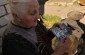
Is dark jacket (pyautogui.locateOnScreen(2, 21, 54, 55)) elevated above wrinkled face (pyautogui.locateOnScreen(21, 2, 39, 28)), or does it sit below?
below

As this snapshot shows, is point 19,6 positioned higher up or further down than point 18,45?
higher up

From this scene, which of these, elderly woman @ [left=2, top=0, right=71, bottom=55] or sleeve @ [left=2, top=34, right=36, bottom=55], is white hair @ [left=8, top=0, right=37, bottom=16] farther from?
sleeve @ [left=2, top=34, right=36, bottom=55]

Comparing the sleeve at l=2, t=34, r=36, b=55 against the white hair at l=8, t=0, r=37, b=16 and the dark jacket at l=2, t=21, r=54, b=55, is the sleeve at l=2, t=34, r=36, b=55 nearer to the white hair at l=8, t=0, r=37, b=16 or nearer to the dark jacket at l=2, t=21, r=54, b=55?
the dark jacket at l=2, t=21, r=54, b=55

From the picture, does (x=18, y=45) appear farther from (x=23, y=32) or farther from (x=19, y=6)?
(x=19, y=6)

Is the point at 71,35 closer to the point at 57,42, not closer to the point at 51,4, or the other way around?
the point at 57,42

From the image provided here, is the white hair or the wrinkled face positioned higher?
the white hair

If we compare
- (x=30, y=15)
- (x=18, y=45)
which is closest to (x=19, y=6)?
(x=30, y=15)

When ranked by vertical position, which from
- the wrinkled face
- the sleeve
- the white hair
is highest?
the white hair

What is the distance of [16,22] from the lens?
0.94 m

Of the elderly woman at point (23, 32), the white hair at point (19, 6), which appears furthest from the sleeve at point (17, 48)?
the white hair at point (19, 6)

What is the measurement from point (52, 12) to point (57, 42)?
1.67ft

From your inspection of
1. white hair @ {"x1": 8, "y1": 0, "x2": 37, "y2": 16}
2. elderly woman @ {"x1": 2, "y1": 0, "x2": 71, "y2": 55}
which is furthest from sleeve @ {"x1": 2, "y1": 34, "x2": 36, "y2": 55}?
white hair @ {"x1": 8, "y1": 0, "x2": 37, "y2": 16}

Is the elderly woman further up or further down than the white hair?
further down

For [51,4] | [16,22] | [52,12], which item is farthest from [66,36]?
[51,4]
